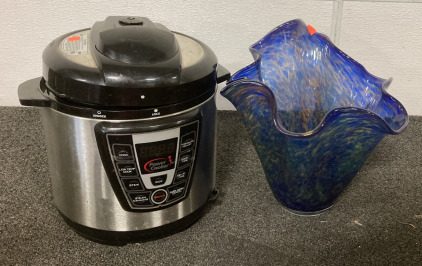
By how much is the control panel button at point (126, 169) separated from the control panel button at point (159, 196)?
0.11 ft

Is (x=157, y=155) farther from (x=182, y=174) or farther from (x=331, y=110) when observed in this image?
(x=331, y=110)

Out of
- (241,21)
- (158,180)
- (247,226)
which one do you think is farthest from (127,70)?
(241,21)

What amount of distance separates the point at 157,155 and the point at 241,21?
389mm

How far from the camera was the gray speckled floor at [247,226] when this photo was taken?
576mm

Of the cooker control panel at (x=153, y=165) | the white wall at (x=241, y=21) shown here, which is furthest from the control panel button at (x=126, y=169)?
the white wall at (x=241, y=21)

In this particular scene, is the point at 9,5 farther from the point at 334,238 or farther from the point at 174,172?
the point at 334,238

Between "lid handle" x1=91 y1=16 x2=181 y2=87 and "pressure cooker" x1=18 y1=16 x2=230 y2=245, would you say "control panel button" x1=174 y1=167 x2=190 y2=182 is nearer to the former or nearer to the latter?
"pressure cooker" x1=18 y1=16 x2=230 y2=245

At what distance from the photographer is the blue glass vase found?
1.83 ft

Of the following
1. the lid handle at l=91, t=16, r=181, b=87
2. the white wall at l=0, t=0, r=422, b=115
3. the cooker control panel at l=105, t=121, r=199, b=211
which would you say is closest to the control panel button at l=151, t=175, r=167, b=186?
the cooker control panel at l=105, t=121, r=199, b=211

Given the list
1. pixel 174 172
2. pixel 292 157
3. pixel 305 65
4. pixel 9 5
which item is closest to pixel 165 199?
pixel 174 172

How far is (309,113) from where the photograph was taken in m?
0.73

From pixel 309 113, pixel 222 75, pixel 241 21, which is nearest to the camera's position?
pixel 222 75

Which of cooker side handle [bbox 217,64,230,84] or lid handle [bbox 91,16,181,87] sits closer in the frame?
lid handle [bbox 91,16,181,87]

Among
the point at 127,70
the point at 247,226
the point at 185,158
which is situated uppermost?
the point at 127,70
